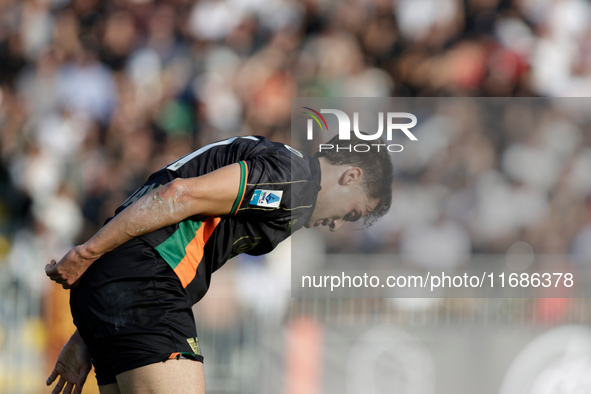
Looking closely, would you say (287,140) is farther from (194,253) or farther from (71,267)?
(71,267)

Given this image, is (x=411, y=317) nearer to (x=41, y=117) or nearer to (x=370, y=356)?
(x=370, y=356)

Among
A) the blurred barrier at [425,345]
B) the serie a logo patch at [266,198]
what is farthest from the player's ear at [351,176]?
the blurred barrier at [425,345]

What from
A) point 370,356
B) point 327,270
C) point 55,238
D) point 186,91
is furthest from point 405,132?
point 55,238

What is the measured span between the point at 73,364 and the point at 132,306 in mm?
667

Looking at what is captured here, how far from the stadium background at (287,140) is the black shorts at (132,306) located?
3262 mm

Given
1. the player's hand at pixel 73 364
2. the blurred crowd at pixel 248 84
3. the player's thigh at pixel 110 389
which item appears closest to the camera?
the player's thigh at pixel 110 389

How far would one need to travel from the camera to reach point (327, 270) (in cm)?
627

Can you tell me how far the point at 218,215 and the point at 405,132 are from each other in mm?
3284

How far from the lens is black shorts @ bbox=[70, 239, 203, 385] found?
3043mm

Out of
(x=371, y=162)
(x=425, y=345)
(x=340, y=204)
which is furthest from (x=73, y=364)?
(x=425, y=345)

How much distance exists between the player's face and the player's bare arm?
0.49 m

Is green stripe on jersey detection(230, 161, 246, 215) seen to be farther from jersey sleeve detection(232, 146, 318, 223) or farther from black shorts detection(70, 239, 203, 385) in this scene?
black shorts detection(70, 239, 203, 385)

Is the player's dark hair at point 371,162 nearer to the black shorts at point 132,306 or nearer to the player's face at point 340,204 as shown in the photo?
the player's face at point 340,204

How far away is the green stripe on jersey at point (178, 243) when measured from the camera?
3.07 metres
